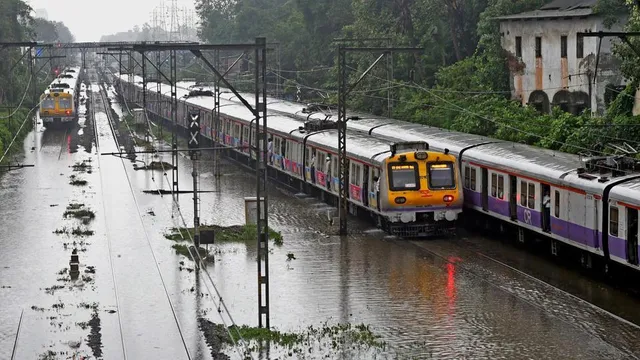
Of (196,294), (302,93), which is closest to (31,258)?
(196,294)

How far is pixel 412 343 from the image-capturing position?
21.5 meters

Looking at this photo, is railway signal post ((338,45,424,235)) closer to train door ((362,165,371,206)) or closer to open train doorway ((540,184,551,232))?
train door ((362,165,371,206))

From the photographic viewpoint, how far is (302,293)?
87.1 ft

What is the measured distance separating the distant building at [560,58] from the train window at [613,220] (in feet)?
60.9

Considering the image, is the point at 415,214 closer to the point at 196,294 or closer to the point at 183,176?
the point at 196,294

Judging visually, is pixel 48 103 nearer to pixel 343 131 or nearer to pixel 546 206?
pixel 343 131

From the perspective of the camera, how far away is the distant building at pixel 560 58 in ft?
147

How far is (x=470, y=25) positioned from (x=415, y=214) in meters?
34.3

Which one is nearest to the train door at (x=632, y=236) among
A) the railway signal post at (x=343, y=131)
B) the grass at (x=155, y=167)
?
the railway signal post at (x=343, y=131)

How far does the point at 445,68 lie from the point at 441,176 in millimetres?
28749

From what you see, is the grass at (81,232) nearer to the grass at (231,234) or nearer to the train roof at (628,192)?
the grass at (231,234)

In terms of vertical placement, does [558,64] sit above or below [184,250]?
above

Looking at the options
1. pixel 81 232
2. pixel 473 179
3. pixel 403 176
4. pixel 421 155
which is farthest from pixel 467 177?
pixel 81 232

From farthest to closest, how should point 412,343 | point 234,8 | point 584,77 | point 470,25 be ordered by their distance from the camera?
point 234,8 → point 470,25 → point 584,77 → point 412,343
